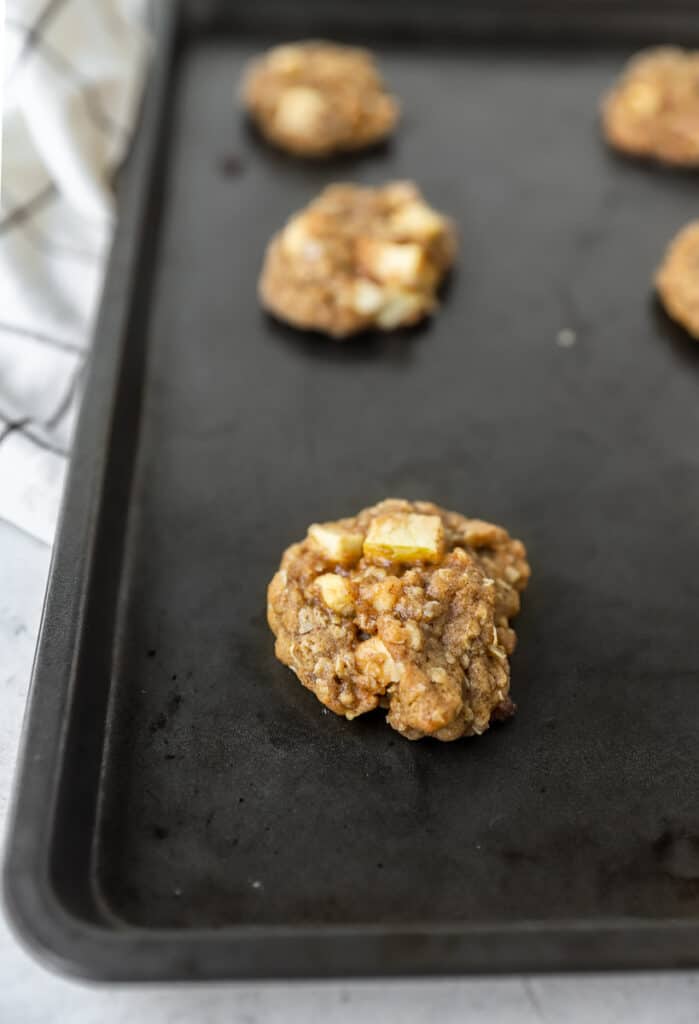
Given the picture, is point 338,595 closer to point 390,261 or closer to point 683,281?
point 390,261

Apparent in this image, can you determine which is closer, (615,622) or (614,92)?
(615,622)

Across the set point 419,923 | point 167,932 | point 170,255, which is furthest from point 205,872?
point 170,255

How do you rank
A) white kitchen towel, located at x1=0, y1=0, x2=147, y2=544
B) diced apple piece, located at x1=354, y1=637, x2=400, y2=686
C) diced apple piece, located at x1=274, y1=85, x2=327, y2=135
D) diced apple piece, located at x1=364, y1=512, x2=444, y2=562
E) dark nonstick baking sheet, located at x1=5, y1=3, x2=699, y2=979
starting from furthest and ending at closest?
diced apple piece, located at x1=274, y1=85, x2=327, y2=135 → white kitchen towel, located at x1=0, y1=0, x2=147, y2=544 → diced apple piece, located at x1=364, y1=512, x2=444, y2=562 → diced apple piece, located at x1=354, y1=637, x2=400, y2=686 → dark nonstick baking sheet, located at x1=5, y1=3, x2=699, y2=979

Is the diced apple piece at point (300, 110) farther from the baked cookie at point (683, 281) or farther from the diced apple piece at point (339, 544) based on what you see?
the diced apple piece at point (339, 544)

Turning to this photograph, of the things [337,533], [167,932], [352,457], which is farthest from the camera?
[352,457]

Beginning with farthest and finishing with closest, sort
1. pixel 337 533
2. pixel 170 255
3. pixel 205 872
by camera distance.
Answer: pixel 170 255, pixel 337 533, pixel 205 872

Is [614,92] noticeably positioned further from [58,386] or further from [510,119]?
[58,386]

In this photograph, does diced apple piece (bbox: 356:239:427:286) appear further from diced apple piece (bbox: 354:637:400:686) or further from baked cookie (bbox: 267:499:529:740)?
diced apple piece (bbox: 354:637:400:686)

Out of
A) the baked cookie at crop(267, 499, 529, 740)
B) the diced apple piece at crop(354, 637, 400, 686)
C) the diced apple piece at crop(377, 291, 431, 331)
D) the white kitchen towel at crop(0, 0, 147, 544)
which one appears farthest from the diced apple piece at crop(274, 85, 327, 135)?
the diced apple piece at crop(354, 637, 400, 686)
